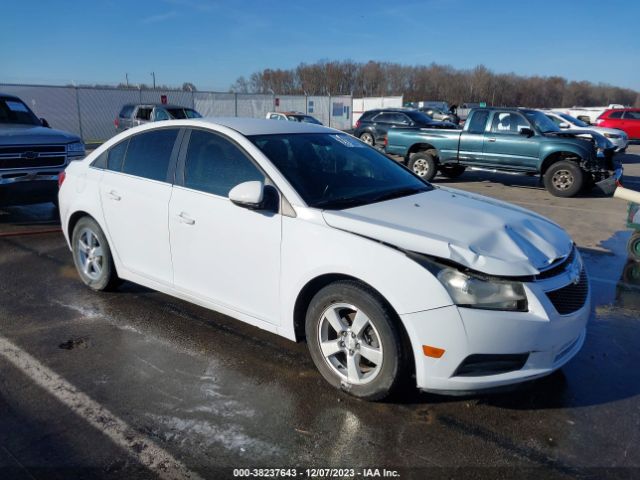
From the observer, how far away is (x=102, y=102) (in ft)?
82.6

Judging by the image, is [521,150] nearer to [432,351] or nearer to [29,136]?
[29,136]

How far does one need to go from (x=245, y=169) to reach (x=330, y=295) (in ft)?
3.83

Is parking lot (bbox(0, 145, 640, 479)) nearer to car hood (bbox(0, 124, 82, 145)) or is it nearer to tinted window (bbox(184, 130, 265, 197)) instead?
tinted window (bbox(184, 130, 265, 197))

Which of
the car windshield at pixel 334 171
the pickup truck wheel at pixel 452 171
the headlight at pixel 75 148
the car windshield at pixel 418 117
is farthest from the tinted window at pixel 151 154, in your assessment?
the car windshield at pixel 418 117

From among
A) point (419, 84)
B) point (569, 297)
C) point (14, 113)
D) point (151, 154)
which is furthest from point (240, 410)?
point (419, 84)

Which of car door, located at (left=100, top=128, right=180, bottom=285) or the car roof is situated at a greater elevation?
the car roof

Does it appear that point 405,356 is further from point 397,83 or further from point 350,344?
point 397,83

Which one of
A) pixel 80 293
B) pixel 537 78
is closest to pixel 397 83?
pixel 537 78

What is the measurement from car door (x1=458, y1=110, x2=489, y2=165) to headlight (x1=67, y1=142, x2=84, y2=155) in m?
8.32

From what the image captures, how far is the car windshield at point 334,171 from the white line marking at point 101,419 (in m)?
1.70

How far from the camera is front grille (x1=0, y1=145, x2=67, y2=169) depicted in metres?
7.34

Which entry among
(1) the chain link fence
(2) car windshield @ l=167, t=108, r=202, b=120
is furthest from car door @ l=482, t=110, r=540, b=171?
(1) the chain link fence

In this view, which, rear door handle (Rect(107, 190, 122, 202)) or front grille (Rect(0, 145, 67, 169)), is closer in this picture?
rear door handle (Rect(107, 190, 122, 202))

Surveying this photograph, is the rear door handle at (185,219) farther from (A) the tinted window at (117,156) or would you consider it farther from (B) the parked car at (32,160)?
(B) the parked car at (32,160)
